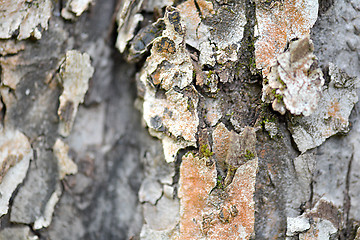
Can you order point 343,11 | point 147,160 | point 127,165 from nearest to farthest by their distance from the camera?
point 343,11
point 147,160
point 127,165

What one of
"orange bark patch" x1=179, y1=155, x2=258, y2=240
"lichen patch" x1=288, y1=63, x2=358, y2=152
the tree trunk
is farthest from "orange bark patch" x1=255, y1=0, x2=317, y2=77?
"orange bark patch" x1=179, y1=155, x2=258, y2=240

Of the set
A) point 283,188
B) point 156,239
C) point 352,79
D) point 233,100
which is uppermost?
point 352,79

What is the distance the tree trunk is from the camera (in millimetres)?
712

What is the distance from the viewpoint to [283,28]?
2.33 feet

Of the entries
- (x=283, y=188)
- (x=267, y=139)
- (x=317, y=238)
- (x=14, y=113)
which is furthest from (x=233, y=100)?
(x=14, y=113)

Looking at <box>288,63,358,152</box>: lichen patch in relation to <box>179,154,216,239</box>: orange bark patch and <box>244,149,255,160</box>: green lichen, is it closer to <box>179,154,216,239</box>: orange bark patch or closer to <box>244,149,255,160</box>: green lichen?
<box>244,149,255,160</box>: green lichen

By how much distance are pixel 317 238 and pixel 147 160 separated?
17.5 inches

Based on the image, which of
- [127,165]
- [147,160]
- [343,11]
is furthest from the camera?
[127,165]

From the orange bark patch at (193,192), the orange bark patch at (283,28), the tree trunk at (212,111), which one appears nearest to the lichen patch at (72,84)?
the tree trunk at (212,111)

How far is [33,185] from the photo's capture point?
823 mm

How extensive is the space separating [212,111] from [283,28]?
24 centimetres

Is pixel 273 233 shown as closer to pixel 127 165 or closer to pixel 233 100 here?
pixel 233 100

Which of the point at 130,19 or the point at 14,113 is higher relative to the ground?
the point at 130,19

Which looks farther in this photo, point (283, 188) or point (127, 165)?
point (127, 165)
